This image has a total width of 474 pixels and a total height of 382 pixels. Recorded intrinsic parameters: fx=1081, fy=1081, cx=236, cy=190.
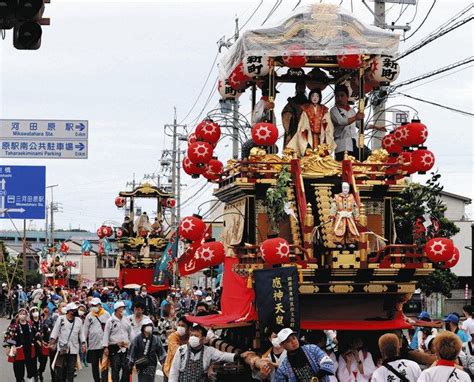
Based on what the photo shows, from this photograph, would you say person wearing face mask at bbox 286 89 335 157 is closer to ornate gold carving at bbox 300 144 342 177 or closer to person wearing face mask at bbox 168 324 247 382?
ornate gold carving at bbox 300 144 342 177

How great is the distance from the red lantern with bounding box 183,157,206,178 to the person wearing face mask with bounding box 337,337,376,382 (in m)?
4.15

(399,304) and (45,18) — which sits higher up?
(45,18)

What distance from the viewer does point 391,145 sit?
1658 centimetres

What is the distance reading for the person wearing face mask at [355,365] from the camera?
1302cm

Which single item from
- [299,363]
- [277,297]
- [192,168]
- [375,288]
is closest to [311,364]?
[299,363]

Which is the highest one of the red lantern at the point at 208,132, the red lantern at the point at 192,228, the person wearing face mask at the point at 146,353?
the red lantern at the point at 208,132

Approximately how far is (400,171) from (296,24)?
8.64 feet

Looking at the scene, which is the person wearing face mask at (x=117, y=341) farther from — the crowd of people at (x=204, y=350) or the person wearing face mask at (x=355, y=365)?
the person wearing face mask at (x=355, y=365)

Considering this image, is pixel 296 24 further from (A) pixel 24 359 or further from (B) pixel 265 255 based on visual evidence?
(A) pixel 24 359

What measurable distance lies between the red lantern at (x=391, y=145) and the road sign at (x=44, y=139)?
1584 cm

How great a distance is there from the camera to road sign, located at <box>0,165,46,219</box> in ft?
119

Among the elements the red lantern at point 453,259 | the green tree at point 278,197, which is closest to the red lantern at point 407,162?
the red lantern at point 453,259

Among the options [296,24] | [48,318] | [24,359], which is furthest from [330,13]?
[48,318]

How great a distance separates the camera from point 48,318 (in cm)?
2325
